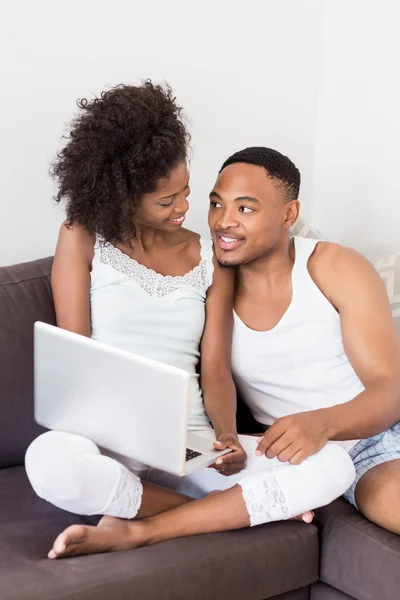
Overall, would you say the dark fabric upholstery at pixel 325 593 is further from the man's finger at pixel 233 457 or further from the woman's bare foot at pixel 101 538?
the woman's bare foot at pixel 101 538

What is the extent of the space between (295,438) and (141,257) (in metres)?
0.58

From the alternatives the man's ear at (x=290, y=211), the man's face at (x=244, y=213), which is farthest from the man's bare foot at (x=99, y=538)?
the man's ear at (x=290, y=211)

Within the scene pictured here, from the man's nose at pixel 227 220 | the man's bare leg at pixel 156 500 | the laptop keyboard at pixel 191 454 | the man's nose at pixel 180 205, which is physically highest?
the man's nose at pixel 180 205

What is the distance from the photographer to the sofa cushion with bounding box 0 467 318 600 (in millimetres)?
1530

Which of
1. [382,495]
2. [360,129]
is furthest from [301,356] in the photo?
→ [360,129]

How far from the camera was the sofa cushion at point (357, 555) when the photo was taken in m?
1.75

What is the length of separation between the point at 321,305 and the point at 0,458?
2.64 feet

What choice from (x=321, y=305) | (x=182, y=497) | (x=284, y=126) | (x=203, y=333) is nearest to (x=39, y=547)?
(x=182, y=497)

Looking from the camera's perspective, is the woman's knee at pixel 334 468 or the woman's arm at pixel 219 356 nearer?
the woman's knee at pixel 334 468

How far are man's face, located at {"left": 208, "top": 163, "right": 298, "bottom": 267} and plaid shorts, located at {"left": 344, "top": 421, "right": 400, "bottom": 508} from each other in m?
0.50

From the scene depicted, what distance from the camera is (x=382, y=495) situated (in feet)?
6.07

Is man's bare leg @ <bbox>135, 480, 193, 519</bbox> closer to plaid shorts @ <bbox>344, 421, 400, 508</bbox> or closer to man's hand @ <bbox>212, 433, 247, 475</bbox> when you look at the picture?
man's hand @ <bbox>212, 433, 247, 475</bbox>

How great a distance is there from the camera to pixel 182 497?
1.87 m

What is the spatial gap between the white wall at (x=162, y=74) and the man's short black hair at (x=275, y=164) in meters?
0.59
